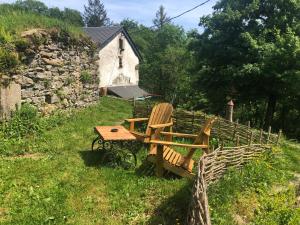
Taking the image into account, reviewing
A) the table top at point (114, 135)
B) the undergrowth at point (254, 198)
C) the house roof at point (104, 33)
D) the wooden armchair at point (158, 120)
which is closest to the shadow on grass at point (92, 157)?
the table top at point (114, 135)

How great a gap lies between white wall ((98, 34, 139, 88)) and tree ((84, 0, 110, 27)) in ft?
118

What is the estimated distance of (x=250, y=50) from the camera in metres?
16.5

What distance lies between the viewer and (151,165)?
729 centimetres

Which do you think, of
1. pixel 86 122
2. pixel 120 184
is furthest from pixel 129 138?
pixel 86 122

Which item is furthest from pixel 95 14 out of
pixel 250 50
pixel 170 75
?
pixel 250 50

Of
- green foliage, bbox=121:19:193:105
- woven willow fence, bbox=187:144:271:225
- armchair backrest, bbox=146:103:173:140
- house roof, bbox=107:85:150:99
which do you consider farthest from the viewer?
green foliage, bbox=121:19:193:105

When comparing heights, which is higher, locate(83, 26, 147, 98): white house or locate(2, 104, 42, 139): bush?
locate(83, 26, 147, 98): white house

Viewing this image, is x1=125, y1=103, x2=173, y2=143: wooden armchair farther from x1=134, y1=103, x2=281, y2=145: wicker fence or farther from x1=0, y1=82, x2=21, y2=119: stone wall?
x1=0, y1=82, x2=21, y2=119: stone wall

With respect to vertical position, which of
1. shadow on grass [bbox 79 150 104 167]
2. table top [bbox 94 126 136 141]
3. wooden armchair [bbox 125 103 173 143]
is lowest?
shadow on grass [bbox 79 150 104 167]

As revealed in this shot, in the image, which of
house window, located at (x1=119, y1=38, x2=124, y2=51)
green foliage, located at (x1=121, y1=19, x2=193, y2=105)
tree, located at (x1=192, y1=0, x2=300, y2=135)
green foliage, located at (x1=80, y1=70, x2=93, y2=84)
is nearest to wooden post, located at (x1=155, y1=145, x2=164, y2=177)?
green foliage, located at (x1=80, y1=70, x2=93, y2=84)

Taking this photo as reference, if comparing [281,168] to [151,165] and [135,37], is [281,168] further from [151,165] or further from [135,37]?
[135,37]

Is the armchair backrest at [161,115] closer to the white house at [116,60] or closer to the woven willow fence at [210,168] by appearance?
the woven willow fence at [210,168]

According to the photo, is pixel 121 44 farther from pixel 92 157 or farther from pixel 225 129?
pixel 92 157

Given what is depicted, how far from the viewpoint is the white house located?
2945 cm
